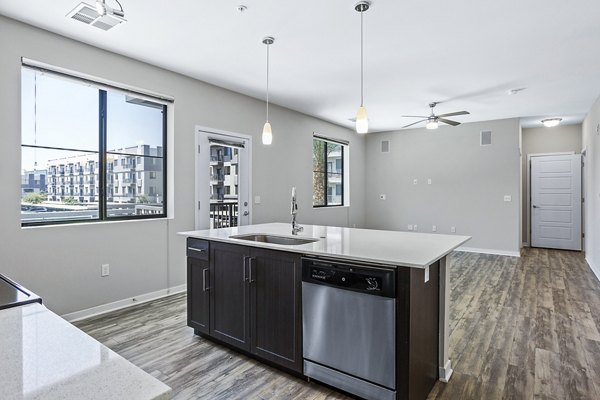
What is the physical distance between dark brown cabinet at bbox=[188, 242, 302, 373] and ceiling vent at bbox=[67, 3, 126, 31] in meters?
1.80

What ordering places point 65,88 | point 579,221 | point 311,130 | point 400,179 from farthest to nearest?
1. point 400,179
2. point 579,221
3. point 311,130
4. point 65,88

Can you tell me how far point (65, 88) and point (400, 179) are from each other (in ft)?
21.8

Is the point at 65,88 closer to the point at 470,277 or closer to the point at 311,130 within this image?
the point at 311,130

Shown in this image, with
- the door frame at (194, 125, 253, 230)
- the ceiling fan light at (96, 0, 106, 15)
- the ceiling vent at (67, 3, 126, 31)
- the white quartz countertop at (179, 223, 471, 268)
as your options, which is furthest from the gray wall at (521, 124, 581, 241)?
the ceiling fan light at (96, 0, 106, 15)

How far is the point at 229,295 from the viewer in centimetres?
267

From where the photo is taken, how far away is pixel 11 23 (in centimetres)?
293

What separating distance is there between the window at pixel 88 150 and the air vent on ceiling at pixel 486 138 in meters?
6.06

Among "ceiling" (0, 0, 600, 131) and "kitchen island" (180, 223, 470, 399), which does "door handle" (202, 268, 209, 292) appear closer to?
"kitchen island" (180, 223, 470, 399)

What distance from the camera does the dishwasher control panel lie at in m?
1.88

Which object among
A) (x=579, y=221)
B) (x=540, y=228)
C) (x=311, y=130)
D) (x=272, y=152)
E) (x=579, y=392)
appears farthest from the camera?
(x=540, y=228)

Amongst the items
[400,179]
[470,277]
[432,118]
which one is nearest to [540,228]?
[400,179]

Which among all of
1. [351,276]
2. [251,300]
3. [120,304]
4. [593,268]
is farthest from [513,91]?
[120,304]

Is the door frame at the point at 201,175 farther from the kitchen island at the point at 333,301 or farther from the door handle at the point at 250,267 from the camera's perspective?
the door handle at the point at 250,267

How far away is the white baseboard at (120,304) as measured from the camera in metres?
3.35
